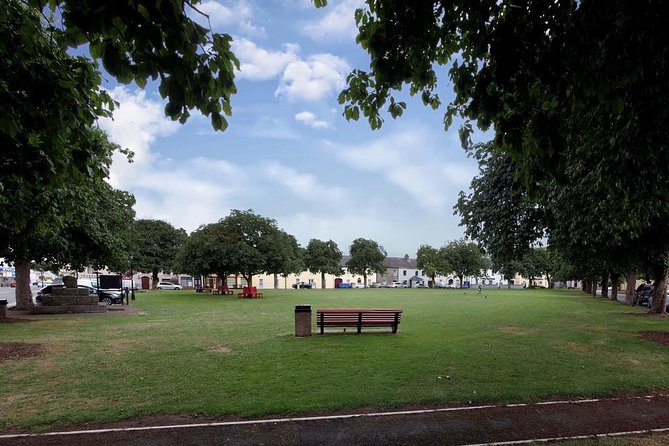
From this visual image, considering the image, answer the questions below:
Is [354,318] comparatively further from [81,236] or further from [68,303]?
[68,303]

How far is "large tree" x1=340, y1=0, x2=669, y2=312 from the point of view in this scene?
4648 mm

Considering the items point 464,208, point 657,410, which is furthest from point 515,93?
point 464,208

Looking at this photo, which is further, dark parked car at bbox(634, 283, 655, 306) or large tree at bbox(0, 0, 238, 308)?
dark parked car at bbox(634, 283, 655, 306)

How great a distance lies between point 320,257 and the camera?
9562 cm

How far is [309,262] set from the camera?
96.4 meters

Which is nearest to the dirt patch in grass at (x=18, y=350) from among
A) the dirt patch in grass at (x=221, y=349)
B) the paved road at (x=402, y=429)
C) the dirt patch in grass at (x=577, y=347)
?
the dirt patch in grass at (x=221, y=349)

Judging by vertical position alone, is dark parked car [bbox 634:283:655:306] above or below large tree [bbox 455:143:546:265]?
below

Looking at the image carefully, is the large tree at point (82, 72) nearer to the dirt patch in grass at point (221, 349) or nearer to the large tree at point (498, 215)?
the dirt patch in grass at point (221, 349)

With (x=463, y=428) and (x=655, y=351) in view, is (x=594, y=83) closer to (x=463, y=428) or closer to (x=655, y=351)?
(x=463, y=428)

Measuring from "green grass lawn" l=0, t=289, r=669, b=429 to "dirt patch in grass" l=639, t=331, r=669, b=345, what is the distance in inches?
14.2

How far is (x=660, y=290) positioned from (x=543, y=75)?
84.5 feet

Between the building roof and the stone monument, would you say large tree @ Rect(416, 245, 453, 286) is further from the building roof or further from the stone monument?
the stone monument

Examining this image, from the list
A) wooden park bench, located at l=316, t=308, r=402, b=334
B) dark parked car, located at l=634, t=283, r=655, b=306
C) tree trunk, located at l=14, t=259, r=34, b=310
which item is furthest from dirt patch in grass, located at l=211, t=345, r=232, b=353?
dark parked car, located at l=634, t=283, r=655, b=306

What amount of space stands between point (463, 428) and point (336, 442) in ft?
5.62
